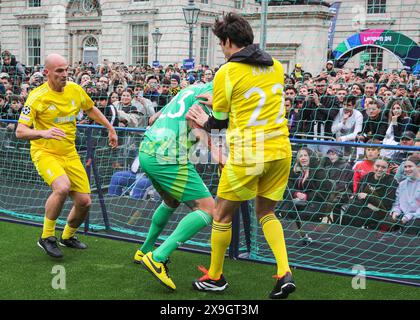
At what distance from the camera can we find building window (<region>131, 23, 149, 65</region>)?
26.8 meters

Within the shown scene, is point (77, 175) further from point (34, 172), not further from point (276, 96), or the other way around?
point (34, 172)

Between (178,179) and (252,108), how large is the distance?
36.1 inches

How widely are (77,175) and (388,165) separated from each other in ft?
10.4

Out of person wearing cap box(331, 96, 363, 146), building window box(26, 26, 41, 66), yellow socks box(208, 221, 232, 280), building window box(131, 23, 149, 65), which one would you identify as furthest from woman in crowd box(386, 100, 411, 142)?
building window box(26, 26, 41, 66)

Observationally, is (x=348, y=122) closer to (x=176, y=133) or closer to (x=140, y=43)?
(x=176, y=133)

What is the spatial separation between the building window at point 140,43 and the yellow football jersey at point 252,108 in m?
22.8

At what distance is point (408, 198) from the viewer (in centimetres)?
592

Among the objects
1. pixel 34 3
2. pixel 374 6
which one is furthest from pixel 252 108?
pixel 34 3

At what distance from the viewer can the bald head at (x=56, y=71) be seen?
533 cm

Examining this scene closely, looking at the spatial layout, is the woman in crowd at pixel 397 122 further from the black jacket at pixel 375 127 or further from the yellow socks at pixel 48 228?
the yellow socks at pixel 48 228

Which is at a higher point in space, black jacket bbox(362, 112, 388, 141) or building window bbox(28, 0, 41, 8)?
building window bbox(28, 0, 41, 8)

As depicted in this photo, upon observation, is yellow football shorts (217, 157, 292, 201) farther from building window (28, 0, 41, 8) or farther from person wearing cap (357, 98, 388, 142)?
building window (28, 0, 41, 8)

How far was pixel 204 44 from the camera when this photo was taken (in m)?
23.6
